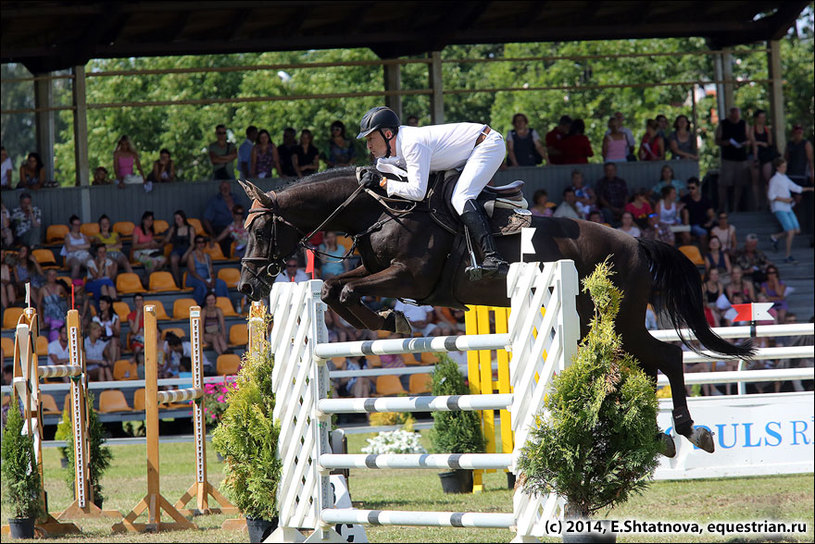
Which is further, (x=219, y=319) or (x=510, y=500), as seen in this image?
(x=219, y=319)

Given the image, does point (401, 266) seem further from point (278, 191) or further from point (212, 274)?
point (212, 274)

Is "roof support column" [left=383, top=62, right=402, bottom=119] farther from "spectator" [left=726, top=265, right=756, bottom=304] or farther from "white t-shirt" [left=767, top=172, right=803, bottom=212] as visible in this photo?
"white t-shirt" [left=767, top=172, right=803, bottom=212]

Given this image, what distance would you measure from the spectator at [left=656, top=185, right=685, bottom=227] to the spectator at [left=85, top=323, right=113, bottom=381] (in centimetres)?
755

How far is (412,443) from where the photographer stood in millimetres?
8328

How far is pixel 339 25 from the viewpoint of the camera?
15.8 meters

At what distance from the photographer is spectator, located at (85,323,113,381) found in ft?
39.9

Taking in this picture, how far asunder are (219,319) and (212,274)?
1.18 metres

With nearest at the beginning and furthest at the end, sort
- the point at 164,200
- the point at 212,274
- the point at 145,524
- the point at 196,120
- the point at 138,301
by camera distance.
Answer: the point at 145,524 → the point at 138,301 → the point at 212,274 → the point at 164,200 → the point at 196,120

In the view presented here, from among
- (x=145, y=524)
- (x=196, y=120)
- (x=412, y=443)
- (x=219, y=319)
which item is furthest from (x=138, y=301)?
(x=196, y=120)

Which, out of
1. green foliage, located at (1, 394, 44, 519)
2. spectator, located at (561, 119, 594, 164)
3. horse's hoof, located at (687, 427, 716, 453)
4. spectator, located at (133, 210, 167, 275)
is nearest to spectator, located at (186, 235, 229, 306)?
spectator, located at (133, 210, 167, 275)

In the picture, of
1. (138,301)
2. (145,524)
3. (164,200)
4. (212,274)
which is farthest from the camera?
(164,200)

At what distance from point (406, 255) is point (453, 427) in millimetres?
2368

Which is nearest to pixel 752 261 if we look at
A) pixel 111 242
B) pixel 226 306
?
pixel 226 306

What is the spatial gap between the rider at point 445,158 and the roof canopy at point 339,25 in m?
8.63
